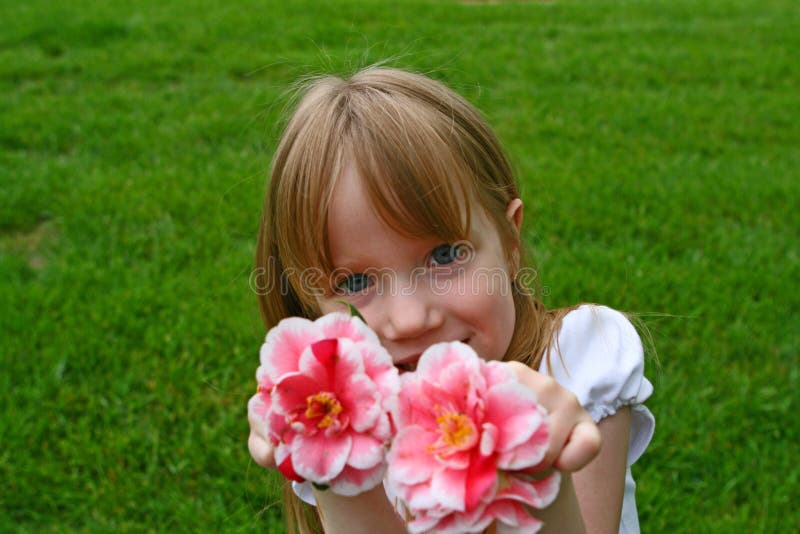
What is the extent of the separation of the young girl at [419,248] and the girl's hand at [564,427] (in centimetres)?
29

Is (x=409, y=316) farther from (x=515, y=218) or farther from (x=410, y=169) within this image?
(x=515, y=218)

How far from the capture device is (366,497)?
1417 millimetres

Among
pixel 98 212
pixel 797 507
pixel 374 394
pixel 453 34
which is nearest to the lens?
pixel 374 394

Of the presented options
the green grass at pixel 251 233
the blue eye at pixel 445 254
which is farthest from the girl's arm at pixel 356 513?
the green grass at pixel 251 233

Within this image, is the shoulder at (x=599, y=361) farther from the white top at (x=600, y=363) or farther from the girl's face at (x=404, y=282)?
the girl's face at (x=404, y=282)

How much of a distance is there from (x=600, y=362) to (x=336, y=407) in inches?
38.5

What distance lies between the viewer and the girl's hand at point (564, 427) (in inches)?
44.1

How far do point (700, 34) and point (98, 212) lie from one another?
541 centimetres

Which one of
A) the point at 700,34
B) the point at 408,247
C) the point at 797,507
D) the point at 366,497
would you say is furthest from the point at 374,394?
the point at 700,34

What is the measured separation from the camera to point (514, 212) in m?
1.97

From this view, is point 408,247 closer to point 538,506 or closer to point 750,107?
point 538,506

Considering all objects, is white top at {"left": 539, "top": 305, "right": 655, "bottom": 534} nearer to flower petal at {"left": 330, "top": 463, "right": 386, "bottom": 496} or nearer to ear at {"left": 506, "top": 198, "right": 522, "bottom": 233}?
ear at {"left": 506, "top": 198, "right": 522, "bottom": 233}

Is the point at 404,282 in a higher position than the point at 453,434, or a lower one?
lower

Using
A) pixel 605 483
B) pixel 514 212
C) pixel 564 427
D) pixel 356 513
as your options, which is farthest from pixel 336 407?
pixel 514 212
